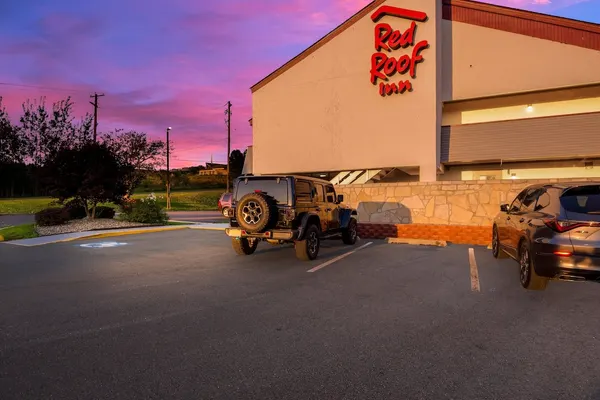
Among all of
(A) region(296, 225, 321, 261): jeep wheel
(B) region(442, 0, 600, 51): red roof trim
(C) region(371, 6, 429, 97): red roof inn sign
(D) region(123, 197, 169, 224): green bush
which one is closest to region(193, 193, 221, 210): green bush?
(D) region(123, 197, 169, 224): green bush

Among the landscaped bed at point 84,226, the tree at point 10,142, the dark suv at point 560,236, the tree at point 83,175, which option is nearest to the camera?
the dark suv at point 560,236

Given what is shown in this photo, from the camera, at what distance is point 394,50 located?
1889 centimetres

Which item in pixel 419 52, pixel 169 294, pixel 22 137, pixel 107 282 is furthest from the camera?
pixel 22 137

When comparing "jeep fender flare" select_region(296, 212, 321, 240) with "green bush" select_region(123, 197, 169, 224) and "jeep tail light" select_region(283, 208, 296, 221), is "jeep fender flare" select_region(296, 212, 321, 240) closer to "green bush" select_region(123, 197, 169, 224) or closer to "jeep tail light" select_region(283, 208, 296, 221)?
"jeep tail light" select_region(283, 208, 296, 221)

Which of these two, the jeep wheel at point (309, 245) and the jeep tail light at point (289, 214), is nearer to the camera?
the jeep tail light at point (289, 214)

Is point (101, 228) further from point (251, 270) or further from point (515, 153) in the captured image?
point (515, 153)

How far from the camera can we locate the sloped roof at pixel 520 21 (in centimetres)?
1631

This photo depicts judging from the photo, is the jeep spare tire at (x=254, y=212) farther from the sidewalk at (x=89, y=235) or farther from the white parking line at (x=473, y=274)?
the sidewalk at (x=89, y=235)

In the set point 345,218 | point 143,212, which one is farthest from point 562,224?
point 143,212

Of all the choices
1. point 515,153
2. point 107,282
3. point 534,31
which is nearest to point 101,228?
point 107,282

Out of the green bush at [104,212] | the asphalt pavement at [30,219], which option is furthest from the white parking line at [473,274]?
the green bush at [104,212]

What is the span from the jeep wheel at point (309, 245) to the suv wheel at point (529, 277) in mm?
4353

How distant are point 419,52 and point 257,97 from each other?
9.74 meters

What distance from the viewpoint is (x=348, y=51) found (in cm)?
2030
